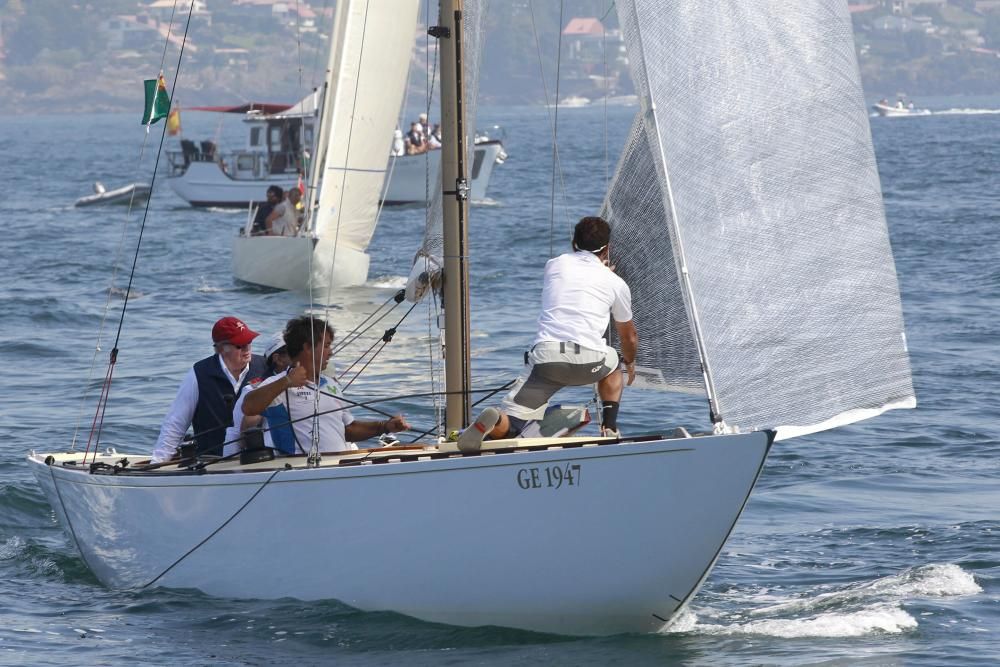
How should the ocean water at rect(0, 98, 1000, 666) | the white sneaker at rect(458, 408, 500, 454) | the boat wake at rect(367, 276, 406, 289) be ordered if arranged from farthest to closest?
the boat wake at rect(367, 276, 406, 289) → the ocean water at rect(0, 98, 1000, 666) → the white sneaker at rect(458, 408, 500, 454)

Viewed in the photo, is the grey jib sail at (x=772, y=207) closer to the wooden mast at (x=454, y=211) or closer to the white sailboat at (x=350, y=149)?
the wooden mast at (x=454, y=211)

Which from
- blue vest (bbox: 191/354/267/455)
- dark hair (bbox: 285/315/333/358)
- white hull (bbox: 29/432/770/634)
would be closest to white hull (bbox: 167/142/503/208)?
blue vest (bbox: 191/354/267/455)

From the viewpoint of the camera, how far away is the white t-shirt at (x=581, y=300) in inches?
294

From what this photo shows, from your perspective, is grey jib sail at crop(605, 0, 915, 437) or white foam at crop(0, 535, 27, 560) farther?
white foam at crop(0, 535, 27, 560)

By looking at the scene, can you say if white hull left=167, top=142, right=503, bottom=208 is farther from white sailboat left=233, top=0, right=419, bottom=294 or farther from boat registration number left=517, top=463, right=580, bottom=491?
boat registration number left=517, top=463, right=580, bottom=491

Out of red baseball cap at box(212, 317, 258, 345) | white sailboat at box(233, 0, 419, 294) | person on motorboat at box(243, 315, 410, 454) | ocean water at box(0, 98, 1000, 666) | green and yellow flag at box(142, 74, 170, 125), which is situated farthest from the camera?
white sailboat at box(233, 0, 419, 294)

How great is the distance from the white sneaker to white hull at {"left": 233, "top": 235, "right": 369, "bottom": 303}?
1432 cm

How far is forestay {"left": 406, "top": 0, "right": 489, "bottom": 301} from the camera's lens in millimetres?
8266

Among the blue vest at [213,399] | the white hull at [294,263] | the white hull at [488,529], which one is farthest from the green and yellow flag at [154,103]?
the white hull at [294,263]

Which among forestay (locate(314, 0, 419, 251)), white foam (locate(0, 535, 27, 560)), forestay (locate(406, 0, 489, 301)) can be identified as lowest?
white foam (locate(0, 535, 27, 560))

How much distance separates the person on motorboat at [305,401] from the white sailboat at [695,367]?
41 cm

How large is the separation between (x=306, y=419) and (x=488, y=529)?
46.7 inches

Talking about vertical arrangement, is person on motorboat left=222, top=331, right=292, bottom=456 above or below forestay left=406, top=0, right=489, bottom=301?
below

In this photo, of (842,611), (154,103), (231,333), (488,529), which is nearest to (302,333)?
(231,333)
